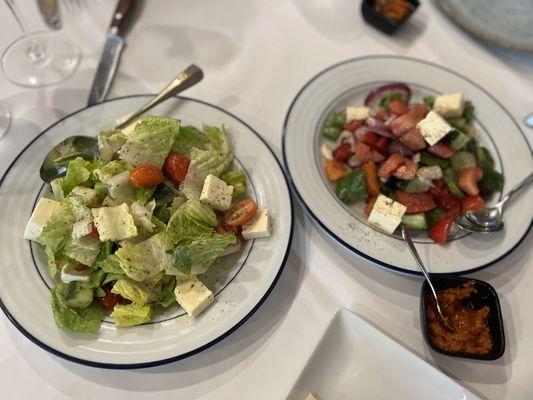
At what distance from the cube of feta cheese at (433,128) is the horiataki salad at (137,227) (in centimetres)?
76

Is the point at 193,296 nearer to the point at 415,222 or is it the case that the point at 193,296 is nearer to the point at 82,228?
the point at 82,228

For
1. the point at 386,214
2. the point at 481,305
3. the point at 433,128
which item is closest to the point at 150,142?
the point at 386,214

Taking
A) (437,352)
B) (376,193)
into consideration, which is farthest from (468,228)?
Result: (437,352)

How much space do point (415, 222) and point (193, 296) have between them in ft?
2.86

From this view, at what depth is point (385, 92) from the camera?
6.79 feet

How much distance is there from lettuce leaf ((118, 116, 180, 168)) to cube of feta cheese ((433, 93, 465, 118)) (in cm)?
113

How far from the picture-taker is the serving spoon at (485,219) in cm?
165

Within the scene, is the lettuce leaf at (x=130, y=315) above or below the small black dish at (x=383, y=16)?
below

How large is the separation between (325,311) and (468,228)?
2.05ft

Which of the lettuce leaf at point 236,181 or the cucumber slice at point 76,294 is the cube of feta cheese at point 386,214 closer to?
the lettuce leaf at point 236,181

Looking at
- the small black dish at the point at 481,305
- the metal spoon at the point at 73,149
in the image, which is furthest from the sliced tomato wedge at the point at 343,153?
the metal spoon at the point at 73,149

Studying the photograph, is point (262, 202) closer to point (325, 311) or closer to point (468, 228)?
point (325, 311)

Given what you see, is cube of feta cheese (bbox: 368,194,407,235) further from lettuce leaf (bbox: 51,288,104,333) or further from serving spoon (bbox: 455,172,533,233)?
lettuce leaf (bbox: 51,288,104,333)

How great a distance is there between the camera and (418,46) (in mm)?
2324
